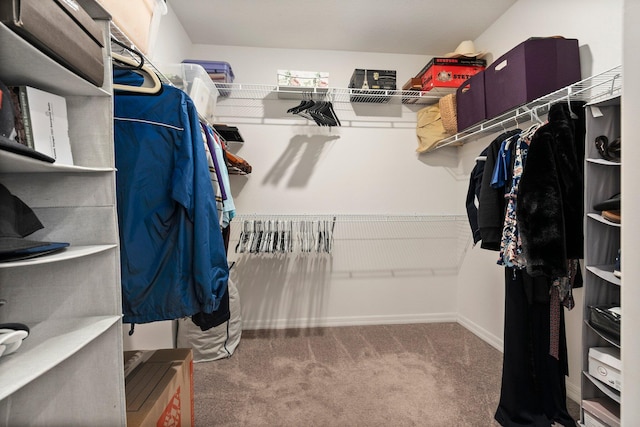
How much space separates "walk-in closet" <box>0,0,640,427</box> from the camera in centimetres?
84

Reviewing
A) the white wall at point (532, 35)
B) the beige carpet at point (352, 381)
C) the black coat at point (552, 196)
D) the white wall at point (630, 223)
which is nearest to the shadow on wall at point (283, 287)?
the beige carpet at point (352, 381)

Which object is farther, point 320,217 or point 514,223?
point 320,217

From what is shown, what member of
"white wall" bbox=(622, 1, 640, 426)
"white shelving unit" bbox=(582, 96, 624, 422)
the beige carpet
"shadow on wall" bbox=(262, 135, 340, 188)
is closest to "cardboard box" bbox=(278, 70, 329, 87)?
"shadow on wall" bbox=(262, 135, 340, 188)

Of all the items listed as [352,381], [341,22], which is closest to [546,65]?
[341,22]

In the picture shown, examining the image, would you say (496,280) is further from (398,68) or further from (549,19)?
(398,68)

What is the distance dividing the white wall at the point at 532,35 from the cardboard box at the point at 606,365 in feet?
1.51

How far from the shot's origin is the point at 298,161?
8.86ft

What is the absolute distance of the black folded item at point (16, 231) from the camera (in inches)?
25.8

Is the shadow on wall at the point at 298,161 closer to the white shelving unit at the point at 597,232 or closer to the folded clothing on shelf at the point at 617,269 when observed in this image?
the white shelving unit at the point at 597,232

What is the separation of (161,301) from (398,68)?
9.23ft

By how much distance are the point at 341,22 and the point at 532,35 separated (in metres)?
1.38

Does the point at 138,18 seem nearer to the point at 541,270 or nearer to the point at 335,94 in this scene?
the point at 335,94

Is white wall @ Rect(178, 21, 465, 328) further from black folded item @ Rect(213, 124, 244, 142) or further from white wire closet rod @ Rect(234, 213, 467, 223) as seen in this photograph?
black folded item @ Rect(213, 124, 244, 142)

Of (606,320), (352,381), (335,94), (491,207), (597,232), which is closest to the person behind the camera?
(606,320)
